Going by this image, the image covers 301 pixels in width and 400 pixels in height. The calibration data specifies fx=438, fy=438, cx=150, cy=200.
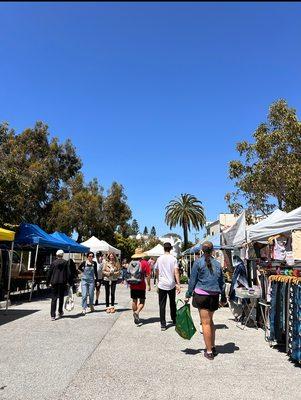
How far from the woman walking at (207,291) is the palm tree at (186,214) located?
168ft

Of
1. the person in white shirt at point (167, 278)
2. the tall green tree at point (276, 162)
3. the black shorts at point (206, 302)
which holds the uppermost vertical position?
the tall green tree at point (276, 162)

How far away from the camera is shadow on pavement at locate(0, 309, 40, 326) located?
35.4ft

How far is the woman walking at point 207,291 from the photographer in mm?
6831

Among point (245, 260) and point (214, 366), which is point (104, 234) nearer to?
point (245, 260)

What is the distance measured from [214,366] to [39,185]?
3280cm

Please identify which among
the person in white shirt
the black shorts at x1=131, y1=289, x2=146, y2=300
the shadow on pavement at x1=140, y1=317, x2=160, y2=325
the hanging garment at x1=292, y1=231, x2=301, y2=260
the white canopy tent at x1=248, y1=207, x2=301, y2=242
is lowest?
the shadow on pavement at x1=140, y1=317, x2=160, y2=325

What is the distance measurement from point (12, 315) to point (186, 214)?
47.9 meters

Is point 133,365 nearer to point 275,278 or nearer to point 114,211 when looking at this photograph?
point 275,278

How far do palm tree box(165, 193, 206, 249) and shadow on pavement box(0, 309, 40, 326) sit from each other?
46.4 metres

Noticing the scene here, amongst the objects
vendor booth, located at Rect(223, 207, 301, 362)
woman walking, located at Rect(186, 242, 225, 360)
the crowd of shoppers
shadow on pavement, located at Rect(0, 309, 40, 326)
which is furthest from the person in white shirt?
shadow on pavement, located at Rect(0, 309, 40, 326)

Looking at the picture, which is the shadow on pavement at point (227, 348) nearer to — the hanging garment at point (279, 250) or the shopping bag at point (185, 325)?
the shopping bag at point (185, 325)

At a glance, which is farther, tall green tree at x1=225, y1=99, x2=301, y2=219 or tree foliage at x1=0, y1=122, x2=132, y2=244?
tree foliage at x1=0, y1=122, x2=132, y2=244

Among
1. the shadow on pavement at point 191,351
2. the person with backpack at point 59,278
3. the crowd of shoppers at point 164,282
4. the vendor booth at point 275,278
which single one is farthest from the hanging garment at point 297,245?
the person with backpack at point 59,278

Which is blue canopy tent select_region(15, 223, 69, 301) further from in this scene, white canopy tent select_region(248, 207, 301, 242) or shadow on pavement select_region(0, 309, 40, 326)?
white canopy tent select_region(248, 207, 301, 242)
